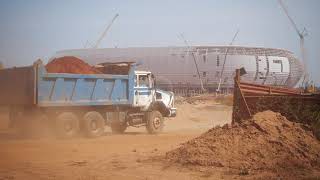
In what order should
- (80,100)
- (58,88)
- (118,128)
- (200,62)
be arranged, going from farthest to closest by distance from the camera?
(200,62) < (118,128) < (80,100) < (58,88)

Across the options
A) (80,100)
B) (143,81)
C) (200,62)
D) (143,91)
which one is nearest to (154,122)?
(143,91)

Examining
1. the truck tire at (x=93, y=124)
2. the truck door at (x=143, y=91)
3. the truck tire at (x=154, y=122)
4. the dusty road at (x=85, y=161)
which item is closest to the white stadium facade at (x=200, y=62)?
the truck tire at (x=154, y=122)

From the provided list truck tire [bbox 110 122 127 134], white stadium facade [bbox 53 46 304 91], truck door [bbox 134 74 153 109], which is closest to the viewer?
truck door [bbox 134 74 153 109]

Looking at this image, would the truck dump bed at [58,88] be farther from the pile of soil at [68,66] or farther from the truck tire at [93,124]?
the pile of soil at [68,66]

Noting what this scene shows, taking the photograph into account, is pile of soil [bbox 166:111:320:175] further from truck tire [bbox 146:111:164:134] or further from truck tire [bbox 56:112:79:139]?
truck tire [bbox 146:111:164:134]

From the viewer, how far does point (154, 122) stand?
23.5 meters

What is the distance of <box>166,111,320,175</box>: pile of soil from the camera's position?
1151cm

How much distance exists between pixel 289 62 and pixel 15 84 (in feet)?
→ 333

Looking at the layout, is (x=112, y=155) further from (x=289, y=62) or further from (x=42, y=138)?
Result: (x=289, y=62)

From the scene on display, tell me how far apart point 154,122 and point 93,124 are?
→ 374 centimetres

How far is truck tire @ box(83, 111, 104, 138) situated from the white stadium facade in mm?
81006

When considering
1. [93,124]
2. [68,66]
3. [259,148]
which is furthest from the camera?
[93,124]

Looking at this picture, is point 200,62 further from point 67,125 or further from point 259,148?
point 259,148

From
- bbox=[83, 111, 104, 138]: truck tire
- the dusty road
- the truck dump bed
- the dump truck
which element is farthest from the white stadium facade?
the dusty road
